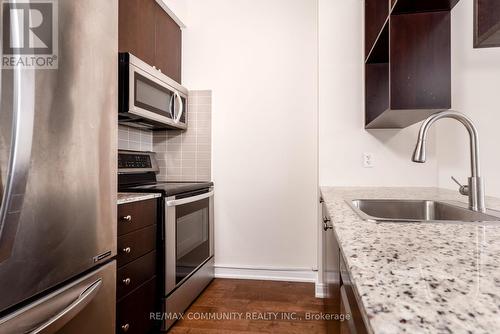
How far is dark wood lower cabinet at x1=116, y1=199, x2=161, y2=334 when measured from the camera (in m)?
1.39

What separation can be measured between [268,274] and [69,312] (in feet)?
6.39

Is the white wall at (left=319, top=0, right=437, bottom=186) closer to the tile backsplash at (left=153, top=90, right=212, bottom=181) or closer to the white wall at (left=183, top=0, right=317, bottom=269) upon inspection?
the white wall at (left=183, top=0, right=317, bottom=269)

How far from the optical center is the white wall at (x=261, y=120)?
8.54 ft

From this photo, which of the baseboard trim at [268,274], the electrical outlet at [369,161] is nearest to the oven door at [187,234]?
the baseboard trim at [268,274]

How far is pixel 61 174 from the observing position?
0.83 metres

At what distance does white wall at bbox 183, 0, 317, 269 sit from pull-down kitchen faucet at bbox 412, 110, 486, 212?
5.11ft

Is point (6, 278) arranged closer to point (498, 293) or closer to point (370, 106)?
point (498, 293)

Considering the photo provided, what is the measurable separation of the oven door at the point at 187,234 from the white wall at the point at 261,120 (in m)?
Result: 0.23

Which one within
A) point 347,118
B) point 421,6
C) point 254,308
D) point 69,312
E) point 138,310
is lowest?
point 254,308

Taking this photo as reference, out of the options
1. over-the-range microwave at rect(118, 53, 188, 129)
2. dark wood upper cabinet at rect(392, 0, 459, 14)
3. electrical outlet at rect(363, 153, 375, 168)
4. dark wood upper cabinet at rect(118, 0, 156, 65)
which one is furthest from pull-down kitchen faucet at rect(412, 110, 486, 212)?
dark wood upper cabinet at rect(118, 0, 156, 65)

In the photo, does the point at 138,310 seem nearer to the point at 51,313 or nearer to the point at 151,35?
the point at 51,313

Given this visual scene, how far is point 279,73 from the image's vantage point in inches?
104

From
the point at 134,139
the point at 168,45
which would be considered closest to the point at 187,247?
the point at 134,139

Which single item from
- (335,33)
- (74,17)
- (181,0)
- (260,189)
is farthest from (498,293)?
(181,0)
